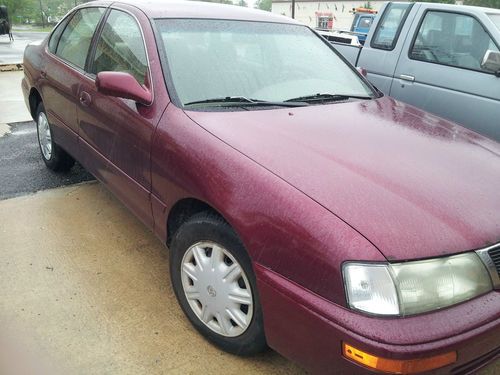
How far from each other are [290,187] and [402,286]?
0.55m

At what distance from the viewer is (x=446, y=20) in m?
4.58

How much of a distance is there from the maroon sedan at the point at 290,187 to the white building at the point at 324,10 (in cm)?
5117

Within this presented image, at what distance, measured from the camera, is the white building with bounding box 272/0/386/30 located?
53312 mm

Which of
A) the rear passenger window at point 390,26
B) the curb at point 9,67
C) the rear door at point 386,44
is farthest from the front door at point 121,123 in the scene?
the curb at point 9,67

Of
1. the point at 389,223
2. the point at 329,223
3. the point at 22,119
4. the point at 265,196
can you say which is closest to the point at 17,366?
the point at 265,196

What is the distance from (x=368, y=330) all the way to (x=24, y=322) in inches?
71.6

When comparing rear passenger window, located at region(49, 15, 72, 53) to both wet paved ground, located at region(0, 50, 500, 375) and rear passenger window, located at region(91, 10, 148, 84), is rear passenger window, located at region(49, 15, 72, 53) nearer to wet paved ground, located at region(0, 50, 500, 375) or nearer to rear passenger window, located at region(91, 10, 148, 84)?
rear passenger window, located at region(91, 10, 148, 84)

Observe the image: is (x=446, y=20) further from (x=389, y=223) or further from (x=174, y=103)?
(x=389, y=223)

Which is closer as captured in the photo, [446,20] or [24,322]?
[24,322]

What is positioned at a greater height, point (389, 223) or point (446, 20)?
point (446, 20)

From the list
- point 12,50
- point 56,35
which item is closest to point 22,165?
point 56,35

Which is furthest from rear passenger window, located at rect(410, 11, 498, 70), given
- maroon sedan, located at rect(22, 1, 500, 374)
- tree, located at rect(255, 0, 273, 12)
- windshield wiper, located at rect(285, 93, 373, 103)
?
tree, located at rect(255, 0, 273, 12)

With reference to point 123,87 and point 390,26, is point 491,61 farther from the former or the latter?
point 123,87

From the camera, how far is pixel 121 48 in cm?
303
